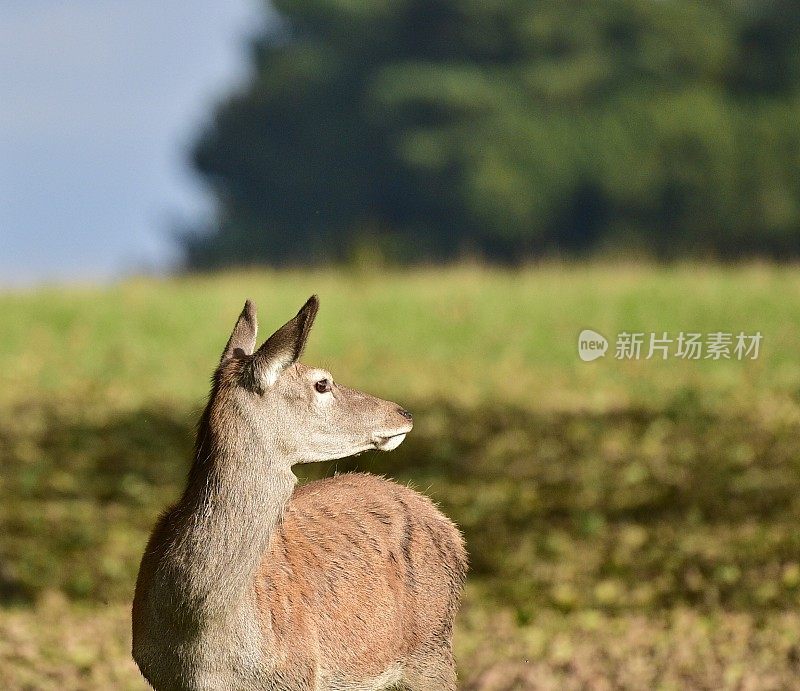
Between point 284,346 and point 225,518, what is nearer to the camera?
point 284,346

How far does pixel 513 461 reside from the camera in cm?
1365

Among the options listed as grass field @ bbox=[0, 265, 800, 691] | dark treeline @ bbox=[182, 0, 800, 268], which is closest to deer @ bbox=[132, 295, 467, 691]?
grass field @ bbox=[0, 265, 800, 691]

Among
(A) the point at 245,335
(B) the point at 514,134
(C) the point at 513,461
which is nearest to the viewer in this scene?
(A) the point at 245,335

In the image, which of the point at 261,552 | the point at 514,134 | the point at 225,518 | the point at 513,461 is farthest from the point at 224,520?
the point at 514,134

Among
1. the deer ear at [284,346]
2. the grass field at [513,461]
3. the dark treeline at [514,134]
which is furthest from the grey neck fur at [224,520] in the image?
the dark treeline at [514,134]

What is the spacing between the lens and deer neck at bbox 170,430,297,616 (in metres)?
4.91

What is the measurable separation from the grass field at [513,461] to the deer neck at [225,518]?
3613 millimetres

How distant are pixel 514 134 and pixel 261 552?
36.5 m

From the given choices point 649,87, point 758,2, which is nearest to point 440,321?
point 649,87

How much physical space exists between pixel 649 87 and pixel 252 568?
128 feet

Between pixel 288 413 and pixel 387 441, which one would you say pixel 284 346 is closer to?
pixel 288 413

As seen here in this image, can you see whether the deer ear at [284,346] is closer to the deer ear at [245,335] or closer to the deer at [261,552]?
the deer at [261,552]

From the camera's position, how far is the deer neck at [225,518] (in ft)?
16.1

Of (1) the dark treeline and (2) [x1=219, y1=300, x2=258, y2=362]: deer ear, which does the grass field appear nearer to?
(2) [x1=219, y1=300, x2=258, y2=362]: deer ear
